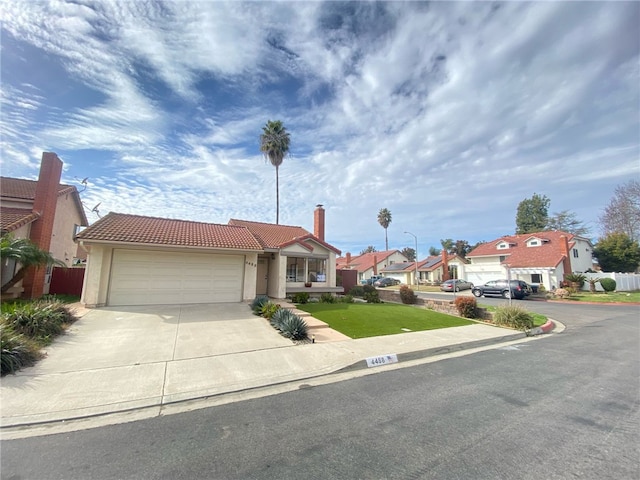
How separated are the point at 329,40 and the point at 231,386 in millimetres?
10243

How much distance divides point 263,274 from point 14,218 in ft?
40.1

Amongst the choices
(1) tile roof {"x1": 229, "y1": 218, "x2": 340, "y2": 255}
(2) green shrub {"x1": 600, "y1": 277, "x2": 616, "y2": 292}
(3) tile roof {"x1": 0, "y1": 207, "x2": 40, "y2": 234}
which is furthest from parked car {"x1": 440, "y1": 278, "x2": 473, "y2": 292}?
(3) tile roof {"x1": 0, "y1": 207, "x2": 40, "y2": 234}

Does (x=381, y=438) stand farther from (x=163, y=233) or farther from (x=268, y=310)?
(x=163, y=233)

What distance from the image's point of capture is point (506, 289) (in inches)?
1036

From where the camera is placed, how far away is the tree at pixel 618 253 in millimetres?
32031

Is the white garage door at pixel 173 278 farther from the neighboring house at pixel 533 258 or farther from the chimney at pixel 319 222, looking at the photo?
the neighboring house at pixel 533 258

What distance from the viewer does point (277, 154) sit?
28312 millimetres

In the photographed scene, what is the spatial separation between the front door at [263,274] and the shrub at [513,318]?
41.4 ft

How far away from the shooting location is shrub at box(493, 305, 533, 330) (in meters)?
11.6

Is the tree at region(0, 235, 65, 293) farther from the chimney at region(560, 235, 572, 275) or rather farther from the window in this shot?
the chimney at region(560, 235, 572, 275)

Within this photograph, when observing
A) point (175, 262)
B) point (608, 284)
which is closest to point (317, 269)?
point (175, 262)

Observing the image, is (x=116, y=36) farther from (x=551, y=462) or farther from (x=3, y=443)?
(x=551, y=462)

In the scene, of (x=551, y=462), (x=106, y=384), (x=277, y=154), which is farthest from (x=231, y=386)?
(x=277, y=154)

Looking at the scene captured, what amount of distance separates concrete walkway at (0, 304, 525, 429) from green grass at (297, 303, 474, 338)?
1.99 feet
